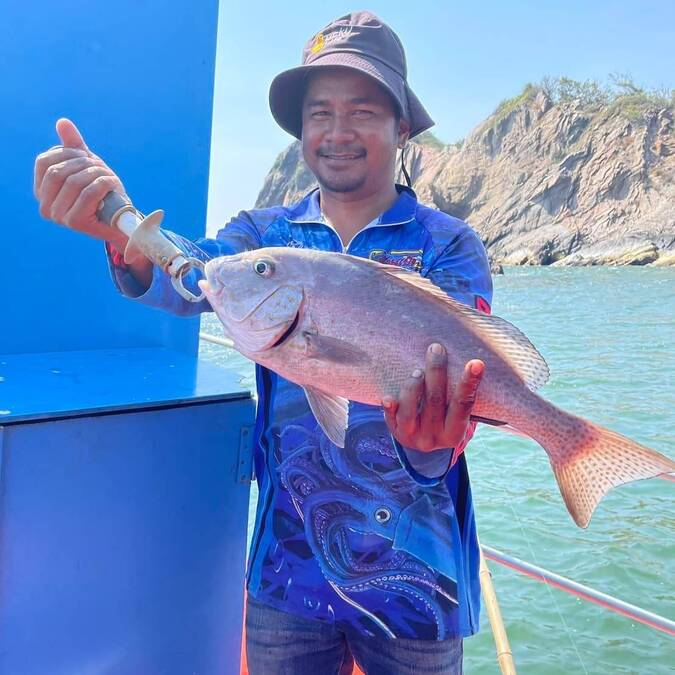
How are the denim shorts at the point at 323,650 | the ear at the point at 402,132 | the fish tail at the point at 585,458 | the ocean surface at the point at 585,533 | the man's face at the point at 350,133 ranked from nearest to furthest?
the fish tail at the point at 585,458 < the denim shorts at the point at 323,650 < the man's face at the point at 350,133 < the ear at the point at 402,132 < the ocean surface at the point at 585,533

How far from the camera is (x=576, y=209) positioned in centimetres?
4975

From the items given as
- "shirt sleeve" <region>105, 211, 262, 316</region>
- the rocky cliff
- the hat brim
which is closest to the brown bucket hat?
the hat brim

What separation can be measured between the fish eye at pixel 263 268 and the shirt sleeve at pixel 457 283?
0.49m

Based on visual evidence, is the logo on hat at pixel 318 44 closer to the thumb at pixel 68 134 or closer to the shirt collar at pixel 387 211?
the shirt collar at pixel 387 211

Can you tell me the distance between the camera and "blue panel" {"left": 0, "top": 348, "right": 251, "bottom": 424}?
174 centimetres

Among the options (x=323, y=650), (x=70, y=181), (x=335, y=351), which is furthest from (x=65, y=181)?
(x=323, y=650)

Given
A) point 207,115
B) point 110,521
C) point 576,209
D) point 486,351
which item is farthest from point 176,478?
point 576,209

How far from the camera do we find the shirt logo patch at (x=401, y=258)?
1981mm

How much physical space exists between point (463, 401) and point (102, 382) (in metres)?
1.05

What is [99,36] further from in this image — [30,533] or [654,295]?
[654,295]

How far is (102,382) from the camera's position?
1.98m

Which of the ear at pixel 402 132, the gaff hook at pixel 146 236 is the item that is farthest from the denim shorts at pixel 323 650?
the ear at pixel 402 132

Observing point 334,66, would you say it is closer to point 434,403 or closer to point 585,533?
point 434,403

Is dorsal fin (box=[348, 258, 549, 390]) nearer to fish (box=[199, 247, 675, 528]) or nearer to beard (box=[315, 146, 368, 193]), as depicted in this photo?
fish (box=[199, 247, 675, 528])
